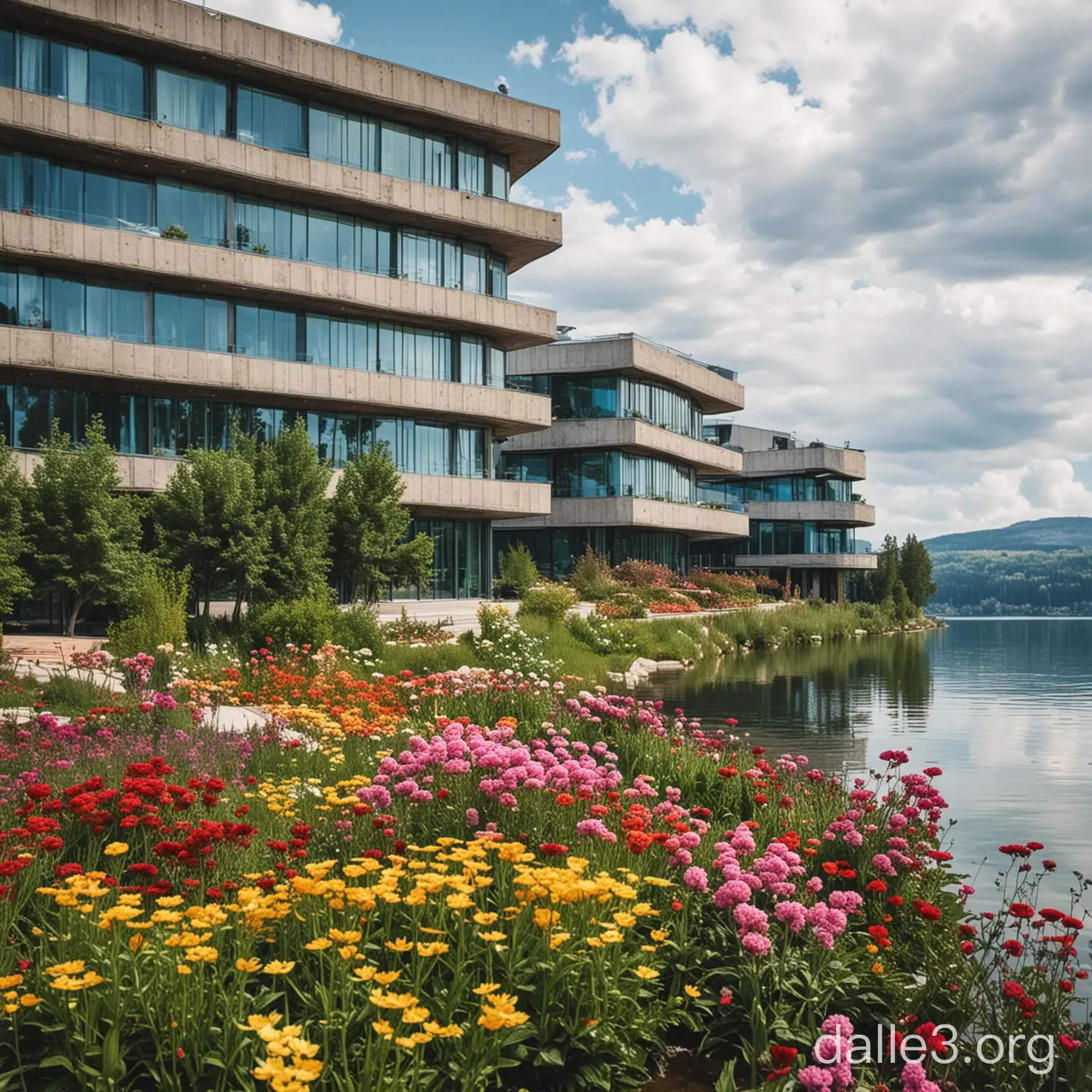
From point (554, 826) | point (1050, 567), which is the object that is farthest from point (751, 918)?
point (1050, 567)

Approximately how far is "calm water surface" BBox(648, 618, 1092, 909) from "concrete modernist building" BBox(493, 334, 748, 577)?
670 inches

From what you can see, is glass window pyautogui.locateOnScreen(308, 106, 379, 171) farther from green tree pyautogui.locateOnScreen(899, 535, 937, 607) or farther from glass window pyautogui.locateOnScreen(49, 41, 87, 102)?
green tree pyautogui.locateOnScreen(899, 535, 937, 607)

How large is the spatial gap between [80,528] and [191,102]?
19.3 meters

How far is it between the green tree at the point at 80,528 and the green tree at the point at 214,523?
42.6 inches

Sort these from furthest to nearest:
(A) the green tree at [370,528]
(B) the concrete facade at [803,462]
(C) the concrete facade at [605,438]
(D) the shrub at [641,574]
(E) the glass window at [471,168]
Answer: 1. (B) the concrete facade at [803,462]
2. (C) the concrete facade at [605,438]
3. (D) the shrub at [641,574]
4. (E) the glass window at [471,168]
5. (A) the green tree at [370,528]

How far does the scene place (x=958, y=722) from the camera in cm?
2128

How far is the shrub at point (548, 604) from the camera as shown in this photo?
31.6 m

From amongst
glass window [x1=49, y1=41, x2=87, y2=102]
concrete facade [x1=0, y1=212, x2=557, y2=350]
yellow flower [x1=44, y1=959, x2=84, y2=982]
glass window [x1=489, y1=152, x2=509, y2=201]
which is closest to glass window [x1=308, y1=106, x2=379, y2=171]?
concrete facade [x1=0, y1=212, x2=557, y2=350]

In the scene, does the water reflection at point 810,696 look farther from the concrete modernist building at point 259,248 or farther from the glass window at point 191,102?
the glass window at point 191,102

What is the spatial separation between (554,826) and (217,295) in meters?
35.8

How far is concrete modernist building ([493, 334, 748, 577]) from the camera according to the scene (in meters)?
55.0

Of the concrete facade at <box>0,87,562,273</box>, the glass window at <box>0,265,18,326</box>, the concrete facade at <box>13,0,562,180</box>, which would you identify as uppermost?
the concrete facade at <box>13,0,562,180</box>

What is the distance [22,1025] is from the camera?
4.46 metres

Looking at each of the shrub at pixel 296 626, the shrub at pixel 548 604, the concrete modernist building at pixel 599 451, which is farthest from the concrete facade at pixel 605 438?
the shrub at pixel 296 626
